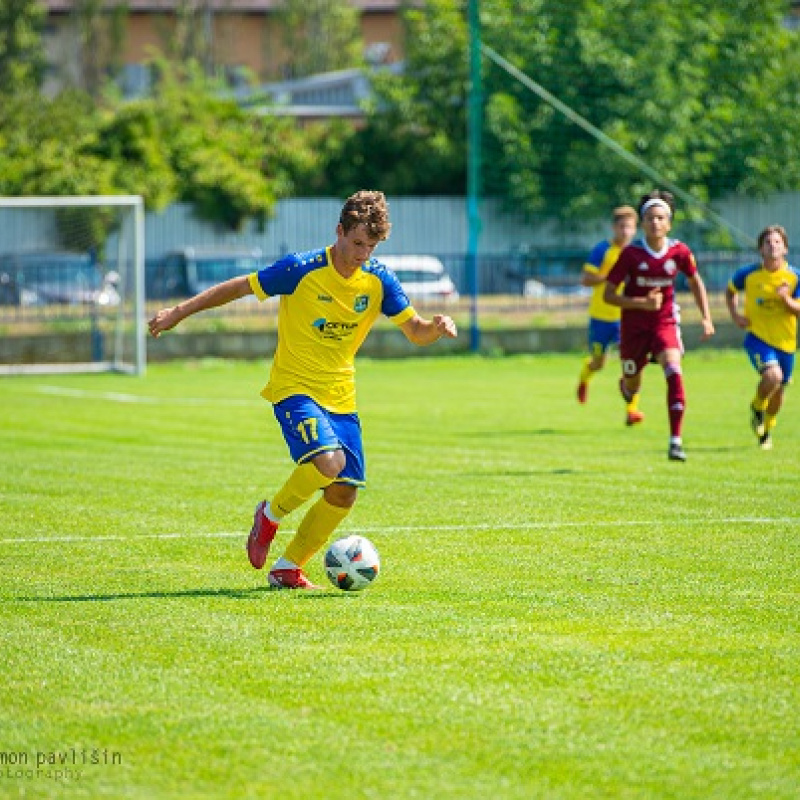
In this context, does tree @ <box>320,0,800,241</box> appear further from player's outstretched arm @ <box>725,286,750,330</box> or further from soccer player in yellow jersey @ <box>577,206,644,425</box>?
player's outstretched arm @ <box>725,286,750,330</box>

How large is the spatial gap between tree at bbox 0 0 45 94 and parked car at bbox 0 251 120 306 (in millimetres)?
23170

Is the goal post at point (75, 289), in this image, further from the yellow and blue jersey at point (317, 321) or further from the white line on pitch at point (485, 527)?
the yellow and blue jersey at point (317, 321)

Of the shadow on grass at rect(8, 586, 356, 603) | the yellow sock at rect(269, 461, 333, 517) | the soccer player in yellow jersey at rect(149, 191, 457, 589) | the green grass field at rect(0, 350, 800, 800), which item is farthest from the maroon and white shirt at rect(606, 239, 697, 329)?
the shadow on grass at rect(8, 586, 356, 603)

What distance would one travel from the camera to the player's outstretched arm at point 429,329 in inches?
341

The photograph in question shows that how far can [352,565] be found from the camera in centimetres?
847

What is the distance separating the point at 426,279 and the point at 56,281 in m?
6.99

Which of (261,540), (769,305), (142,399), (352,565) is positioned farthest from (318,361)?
(142,399)

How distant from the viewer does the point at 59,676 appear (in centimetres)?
663

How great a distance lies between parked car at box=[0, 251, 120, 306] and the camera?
95.5ft

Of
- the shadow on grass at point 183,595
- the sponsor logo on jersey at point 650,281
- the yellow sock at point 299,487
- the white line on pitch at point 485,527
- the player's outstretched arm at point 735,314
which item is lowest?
the white line on pitch at point 485,527

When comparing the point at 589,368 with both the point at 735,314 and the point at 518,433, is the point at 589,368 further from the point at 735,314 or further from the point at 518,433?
the point at 735,314

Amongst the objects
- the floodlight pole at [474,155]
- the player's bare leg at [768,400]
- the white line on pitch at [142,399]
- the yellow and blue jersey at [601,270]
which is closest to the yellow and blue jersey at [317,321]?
the player's bare leg at [768,400]

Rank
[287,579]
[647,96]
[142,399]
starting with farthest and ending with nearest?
[647,96], [142,399], [287,579]

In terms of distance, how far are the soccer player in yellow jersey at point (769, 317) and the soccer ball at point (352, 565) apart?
7.88m
